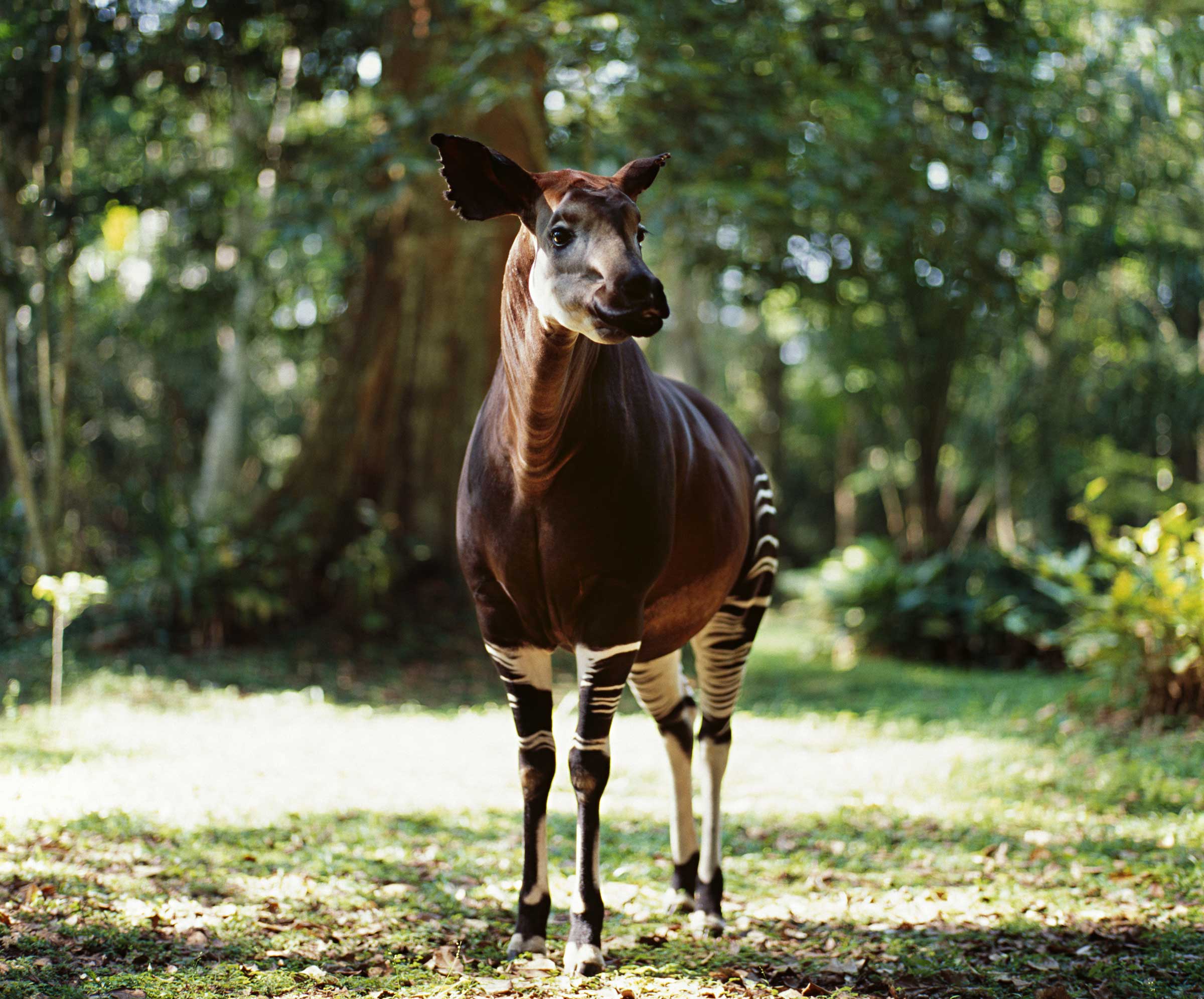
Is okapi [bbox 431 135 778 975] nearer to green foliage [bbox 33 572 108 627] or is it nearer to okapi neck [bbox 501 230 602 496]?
okapi neck [bbox 501 230 602 496]

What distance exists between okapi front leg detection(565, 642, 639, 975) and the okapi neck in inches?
20.7

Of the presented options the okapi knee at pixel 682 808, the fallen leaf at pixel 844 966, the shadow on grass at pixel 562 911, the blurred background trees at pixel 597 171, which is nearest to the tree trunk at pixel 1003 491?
the blurred background trees at pixel 597 171

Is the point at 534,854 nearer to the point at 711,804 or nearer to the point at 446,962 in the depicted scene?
the point at 446,962

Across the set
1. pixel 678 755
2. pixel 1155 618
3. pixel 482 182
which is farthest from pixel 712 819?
pixel 1155 618

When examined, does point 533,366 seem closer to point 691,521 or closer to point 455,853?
point 691,521

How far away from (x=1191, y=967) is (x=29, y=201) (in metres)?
9.47

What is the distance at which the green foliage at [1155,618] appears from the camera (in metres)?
6.47

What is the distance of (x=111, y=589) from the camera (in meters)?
8.98

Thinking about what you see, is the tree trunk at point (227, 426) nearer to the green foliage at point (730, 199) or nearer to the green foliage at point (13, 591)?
the green foliage at point (730, 199)

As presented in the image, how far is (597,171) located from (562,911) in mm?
9290

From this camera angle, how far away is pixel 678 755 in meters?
3.85

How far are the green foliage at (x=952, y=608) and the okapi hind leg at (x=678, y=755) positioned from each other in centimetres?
744

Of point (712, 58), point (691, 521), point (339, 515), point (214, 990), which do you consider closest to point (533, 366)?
point (691, 521)

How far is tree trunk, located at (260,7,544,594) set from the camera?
31.8 ft
